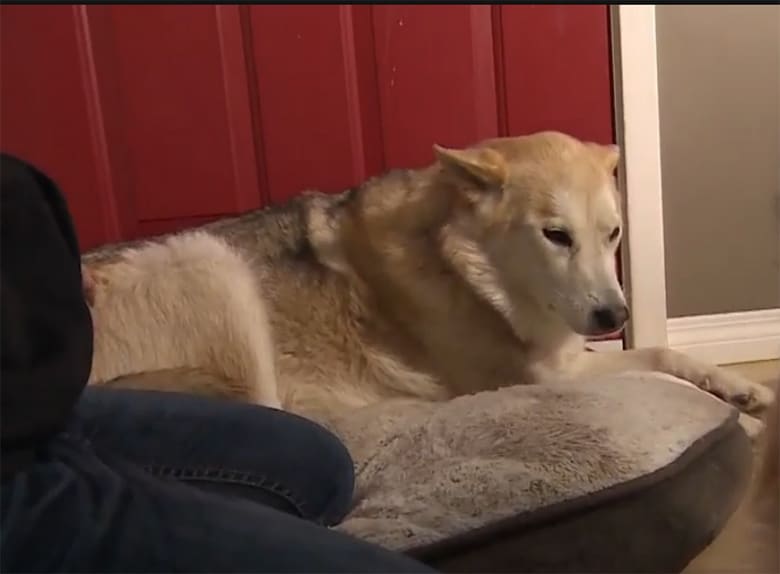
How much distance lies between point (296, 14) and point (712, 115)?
1.01 m

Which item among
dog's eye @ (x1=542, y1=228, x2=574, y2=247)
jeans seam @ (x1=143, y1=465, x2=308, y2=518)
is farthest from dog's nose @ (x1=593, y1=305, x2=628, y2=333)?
jeans seam @ (x1=143, y1=465, x2=308, y2=518)

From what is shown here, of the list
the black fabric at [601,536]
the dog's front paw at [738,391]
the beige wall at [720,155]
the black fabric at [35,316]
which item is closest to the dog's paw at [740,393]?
the dog's front paw at [738,391]

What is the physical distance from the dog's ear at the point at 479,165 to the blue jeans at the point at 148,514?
84 cm

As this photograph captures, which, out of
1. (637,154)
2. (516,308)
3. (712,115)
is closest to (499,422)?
(516,308)

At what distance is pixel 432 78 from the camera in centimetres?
219

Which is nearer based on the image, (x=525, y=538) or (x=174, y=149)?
(x=525, y=538)

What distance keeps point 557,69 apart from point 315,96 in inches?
22.7

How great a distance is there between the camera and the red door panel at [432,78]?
216 centimetres

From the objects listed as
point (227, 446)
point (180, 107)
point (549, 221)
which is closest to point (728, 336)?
point (549, 221)

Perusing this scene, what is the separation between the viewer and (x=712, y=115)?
2.24 m

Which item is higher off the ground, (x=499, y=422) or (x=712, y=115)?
(x=712, y=115)

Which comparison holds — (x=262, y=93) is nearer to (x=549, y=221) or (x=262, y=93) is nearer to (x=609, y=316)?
(x=549, y=221)

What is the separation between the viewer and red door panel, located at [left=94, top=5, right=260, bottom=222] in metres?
2.09

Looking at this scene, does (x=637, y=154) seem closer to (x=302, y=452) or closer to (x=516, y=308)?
(x=516, y=308)
